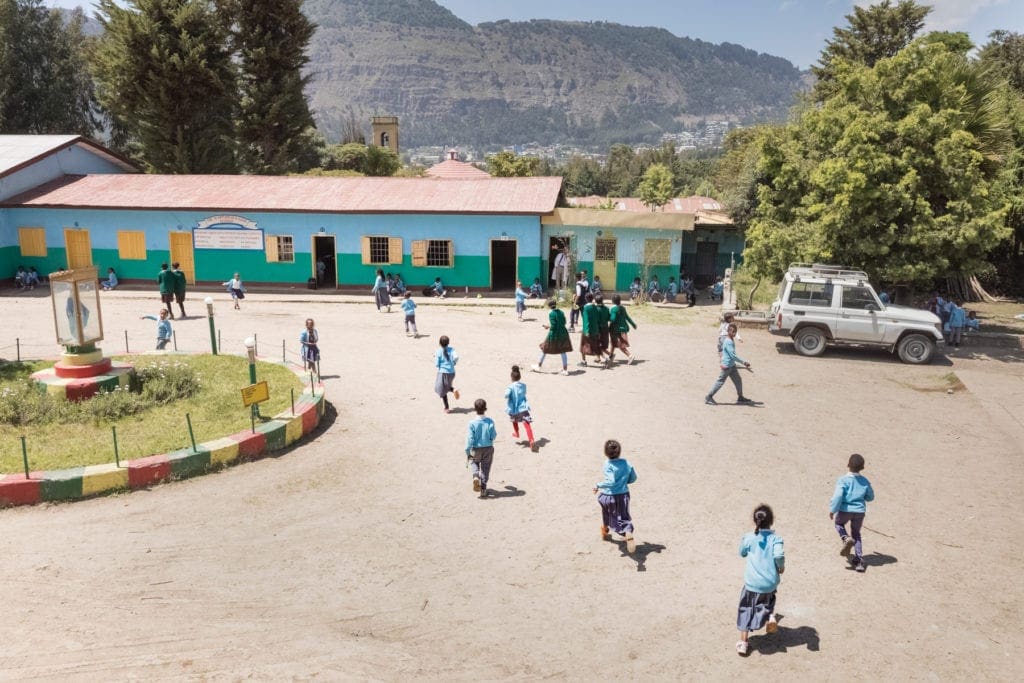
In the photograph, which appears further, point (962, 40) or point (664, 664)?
point (962, 40)

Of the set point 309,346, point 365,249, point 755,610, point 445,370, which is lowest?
point 755,610

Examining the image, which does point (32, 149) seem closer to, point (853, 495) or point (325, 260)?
→ point (325, 260)

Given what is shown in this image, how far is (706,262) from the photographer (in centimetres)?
3134

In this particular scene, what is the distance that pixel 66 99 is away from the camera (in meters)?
50.4

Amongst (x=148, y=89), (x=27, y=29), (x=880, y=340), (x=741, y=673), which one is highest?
(x=27, y=29)

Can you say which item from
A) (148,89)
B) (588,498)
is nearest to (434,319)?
(588,498)

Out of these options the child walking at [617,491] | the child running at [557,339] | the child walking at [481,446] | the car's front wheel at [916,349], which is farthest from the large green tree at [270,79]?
the child walking at [617,491]

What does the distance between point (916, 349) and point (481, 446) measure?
1296 cm

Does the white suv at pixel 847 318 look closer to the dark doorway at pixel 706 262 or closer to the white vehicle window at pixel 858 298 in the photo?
the white vehicle window at pixel 858 298

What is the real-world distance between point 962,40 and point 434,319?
1169 inches

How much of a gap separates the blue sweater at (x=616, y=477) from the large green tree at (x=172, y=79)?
132 ft

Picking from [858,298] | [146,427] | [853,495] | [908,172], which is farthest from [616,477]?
[908,172]

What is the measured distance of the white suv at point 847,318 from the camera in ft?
56.5

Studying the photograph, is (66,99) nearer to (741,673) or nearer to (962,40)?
(962,40)
